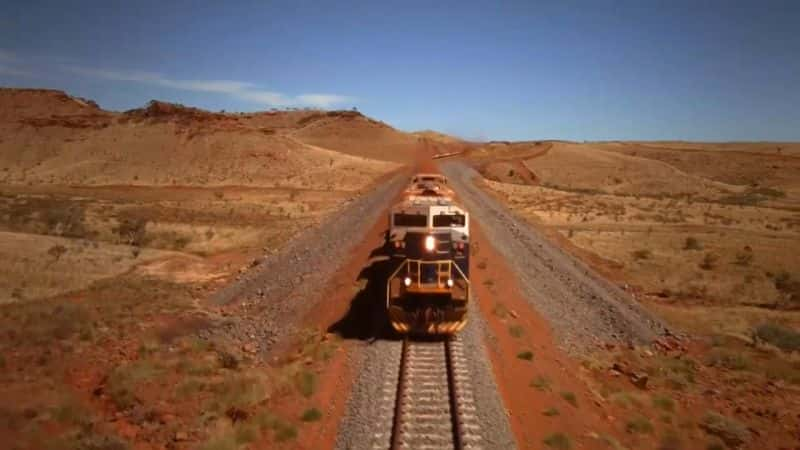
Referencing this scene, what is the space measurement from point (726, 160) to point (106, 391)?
127821mm

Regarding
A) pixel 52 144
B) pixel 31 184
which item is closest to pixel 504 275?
pixel 31 184

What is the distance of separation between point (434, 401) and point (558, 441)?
274 cm

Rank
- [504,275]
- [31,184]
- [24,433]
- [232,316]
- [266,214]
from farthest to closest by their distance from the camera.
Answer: [31,184], [266,214], [504,275], [232,316], [24,433]

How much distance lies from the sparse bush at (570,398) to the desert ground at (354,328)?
3 cm

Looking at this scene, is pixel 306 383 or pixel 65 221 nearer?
pixel 306 383

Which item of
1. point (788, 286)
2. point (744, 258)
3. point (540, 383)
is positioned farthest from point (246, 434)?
point (744, 258)

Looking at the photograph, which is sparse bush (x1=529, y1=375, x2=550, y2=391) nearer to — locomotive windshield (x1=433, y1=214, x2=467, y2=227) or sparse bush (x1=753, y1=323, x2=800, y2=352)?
locomotive windshield (x1=433, y1=214, x2=467, y2=227)

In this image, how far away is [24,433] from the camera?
38.2 feet

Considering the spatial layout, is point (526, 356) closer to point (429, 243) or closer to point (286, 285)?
point (429, 243)

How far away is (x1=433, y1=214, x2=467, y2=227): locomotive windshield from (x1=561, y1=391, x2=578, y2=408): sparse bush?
19.1 ft

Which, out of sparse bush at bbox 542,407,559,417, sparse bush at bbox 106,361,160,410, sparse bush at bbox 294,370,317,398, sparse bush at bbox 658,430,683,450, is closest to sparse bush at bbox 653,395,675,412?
sparse bush at bbox 658,430,683,450

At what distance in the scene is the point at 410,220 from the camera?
57.1 feet

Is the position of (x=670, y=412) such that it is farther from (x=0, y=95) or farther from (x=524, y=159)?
(x=0, y=95)

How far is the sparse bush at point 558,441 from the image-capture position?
11391 mm
